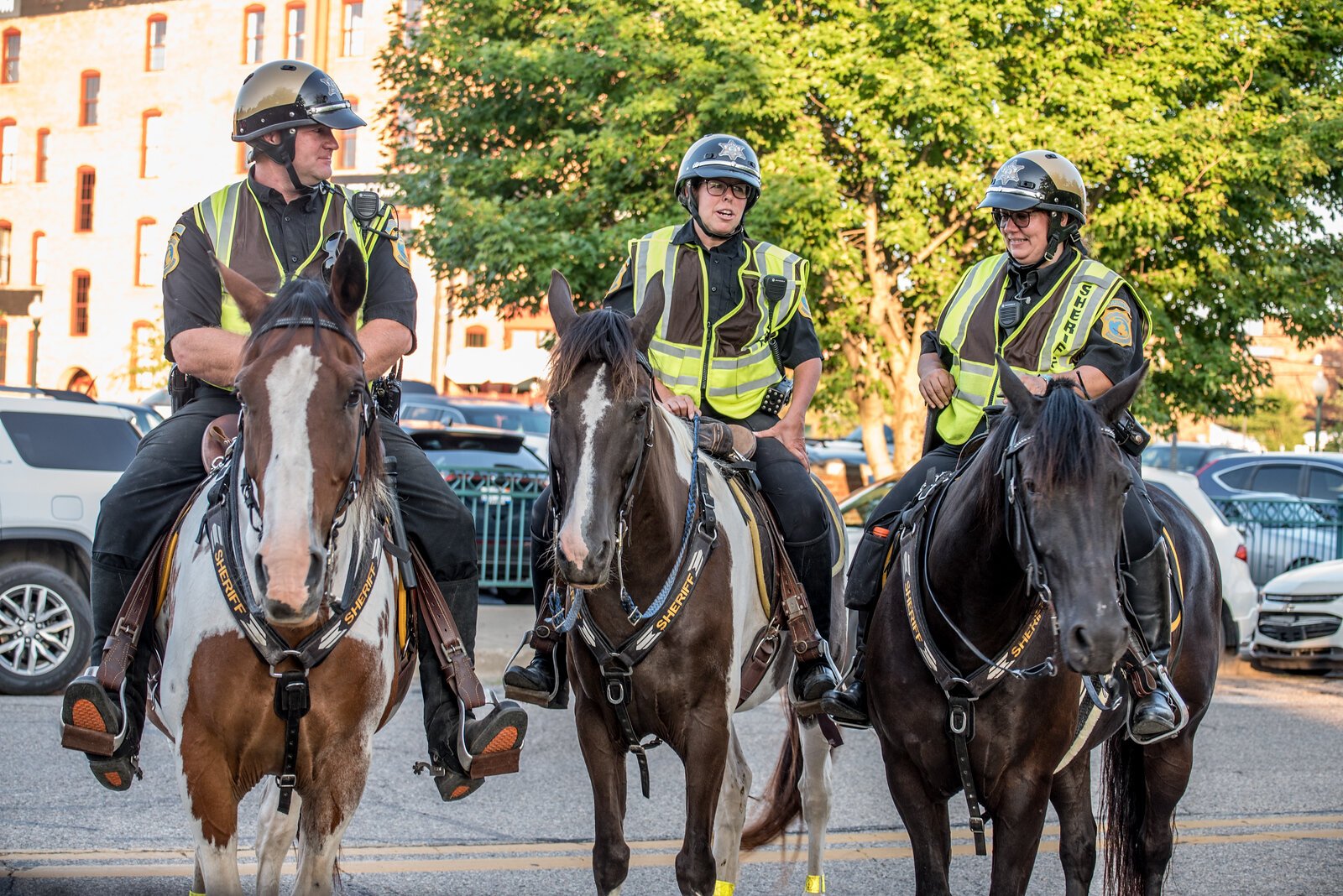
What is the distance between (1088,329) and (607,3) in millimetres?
14499

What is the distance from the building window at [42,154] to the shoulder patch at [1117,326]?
57347mm

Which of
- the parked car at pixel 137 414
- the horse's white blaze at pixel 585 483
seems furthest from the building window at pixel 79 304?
the horse's white blaze at pixel 585 483

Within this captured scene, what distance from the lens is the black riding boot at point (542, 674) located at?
527 centimetres

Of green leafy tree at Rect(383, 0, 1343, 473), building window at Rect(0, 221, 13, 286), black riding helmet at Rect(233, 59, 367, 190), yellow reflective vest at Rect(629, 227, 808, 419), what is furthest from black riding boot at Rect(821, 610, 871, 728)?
building window at Rect(0, 221, 13, 286)

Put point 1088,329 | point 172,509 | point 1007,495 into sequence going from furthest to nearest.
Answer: point 1088,329, point 172,509, point 1007,495

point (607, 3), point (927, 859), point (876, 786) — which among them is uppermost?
point (607, 3)

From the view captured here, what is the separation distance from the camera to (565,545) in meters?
4.11

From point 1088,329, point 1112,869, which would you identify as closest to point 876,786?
point 1112,869

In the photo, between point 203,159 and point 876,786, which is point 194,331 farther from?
point 203,159

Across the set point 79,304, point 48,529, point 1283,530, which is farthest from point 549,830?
point 79,304

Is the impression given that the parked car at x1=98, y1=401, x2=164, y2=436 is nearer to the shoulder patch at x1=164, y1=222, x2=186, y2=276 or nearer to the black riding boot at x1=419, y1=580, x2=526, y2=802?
the shoulder patch at x1=164, y1=222, x2=186, y2=276

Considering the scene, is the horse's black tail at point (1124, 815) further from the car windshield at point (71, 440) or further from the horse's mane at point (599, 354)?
the car windshield at point (71, 440)

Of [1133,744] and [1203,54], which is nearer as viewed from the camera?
[1133,744]

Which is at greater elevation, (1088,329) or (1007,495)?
(1088,329)
